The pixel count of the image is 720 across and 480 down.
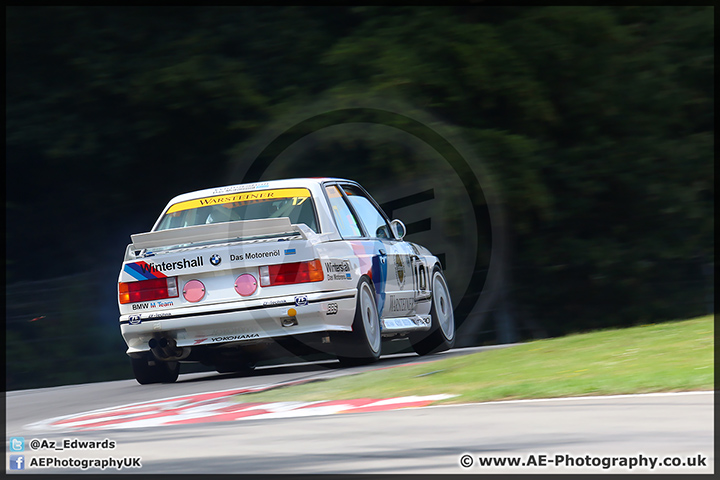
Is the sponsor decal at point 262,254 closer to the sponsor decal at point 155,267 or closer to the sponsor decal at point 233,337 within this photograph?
the sponsor decal at point 155,267

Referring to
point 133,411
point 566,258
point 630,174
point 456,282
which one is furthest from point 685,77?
point 133,411

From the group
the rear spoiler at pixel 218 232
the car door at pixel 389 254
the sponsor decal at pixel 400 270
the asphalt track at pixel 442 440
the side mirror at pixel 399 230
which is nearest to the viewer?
the asphalt track at pixel 442 440

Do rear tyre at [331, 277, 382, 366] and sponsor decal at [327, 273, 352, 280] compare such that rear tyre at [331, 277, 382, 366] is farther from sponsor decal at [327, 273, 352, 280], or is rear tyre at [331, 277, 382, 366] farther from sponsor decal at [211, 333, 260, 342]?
sponsor decal at [211, 333, 260, 342]

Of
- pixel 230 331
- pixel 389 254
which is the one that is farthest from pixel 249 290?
pixel 389 254

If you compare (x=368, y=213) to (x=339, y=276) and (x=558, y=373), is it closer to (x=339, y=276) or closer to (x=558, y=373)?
(x=339, y=276)

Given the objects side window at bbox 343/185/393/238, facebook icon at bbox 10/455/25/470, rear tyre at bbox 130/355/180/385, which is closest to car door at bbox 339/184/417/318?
side window at bbox 343/185/393/238

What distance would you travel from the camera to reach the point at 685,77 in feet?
46.0

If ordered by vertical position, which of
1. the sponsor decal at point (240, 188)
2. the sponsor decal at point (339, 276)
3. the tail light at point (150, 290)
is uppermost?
the sponsor decal at point (240, 188)

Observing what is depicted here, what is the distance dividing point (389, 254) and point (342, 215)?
2.18 feet

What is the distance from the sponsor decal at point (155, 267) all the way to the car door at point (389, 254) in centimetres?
185

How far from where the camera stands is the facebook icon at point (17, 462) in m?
4.94

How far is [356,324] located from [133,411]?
2.15 m

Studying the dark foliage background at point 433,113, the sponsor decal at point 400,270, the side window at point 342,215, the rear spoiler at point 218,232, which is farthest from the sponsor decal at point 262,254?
the dark foliage background at point 433,113

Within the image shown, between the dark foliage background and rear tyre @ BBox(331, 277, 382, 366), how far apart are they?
3.82 m
